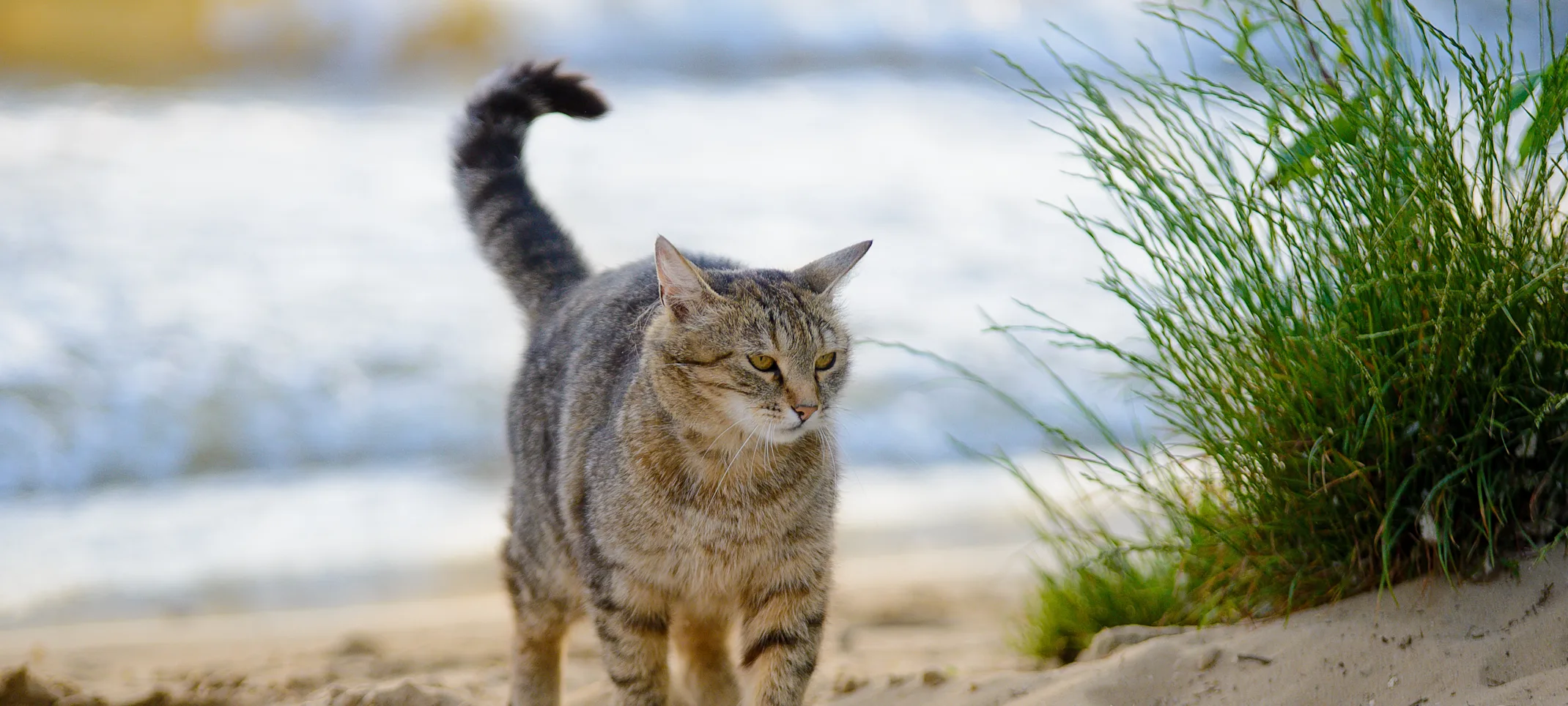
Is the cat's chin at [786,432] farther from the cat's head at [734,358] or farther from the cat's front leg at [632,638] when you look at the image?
the cat's front leg at [632,638]

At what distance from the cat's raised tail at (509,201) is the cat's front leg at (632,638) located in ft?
3.16

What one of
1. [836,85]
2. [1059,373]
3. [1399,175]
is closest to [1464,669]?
[1399,175]

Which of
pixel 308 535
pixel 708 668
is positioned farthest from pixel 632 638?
pixel 308 535

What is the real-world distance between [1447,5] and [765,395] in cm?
511

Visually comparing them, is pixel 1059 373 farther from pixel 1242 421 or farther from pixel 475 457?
pixel 1242 421

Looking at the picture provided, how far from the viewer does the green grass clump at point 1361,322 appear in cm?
200

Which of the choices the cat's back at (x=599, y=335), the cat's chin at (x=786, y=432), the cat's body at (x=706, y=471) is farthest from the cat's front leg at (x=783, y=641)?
the cat's back at (x=599, y=335)

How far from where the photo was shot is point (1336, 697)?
6.22ft

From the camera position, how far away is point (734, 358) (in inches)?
88.2

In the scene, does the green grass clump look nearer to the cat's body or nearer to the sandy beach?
the sandy beach

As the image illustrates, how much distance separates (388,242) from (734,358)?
4.54 meters

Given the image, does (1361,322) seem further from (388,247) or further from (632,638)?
(388,247)

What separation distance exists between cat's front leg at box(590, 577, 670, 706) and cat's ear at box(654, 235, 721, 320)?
55 cm

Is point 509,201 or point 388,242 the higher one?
point 388,242
